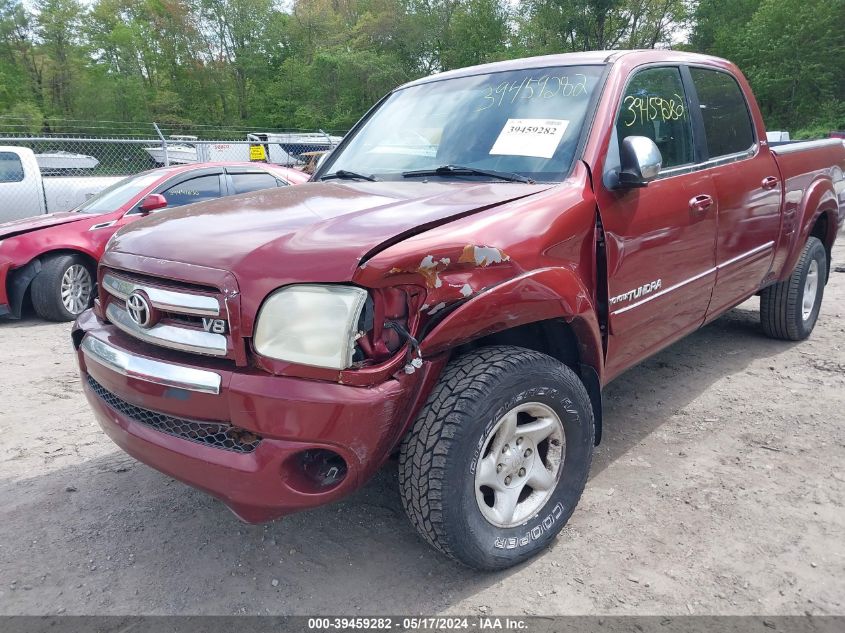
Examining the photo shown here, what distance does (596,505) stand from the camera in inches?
111

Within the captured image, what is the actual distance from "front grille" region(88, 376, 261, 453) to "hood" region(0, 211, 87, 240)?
5.00 meters

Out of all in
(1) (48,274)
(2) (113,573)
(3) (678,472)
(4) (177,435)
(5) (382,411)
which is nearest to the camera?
(5) (382,411)

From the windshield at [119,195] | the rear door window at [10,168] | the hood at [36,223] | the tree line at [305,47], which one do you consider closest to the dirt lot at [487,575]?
the hood at [36,223]

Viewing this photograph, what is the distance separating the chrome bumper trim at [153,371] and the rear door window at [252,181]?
551 centimetres

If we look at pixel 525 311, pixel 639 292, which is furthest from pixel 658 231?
pixel 525 311

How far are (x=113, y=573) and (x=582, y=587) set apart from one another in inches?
70.4

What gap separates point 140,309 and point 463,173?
1.48 m

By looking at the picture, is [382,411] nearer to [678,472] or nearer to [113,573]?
[113,573]

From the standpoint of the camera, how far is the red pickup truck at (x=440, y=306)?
6.41ft

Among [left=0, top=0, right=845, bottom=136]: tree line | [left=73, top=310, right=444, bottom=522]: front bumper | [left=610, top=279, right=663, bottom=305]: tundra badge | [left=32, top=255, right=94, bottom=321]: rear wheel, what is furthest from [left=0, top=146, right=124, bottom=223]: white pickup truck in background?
[left=0, top=0, right=845, bottom=136]: tree line

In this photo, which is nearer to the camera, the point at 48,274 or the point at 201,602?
the point at 201,602

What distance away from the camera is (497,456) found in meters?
2.31

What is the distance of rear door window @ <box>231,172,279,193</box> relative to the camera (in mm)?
7578

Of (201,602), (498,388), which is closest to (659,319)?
(498,388)
